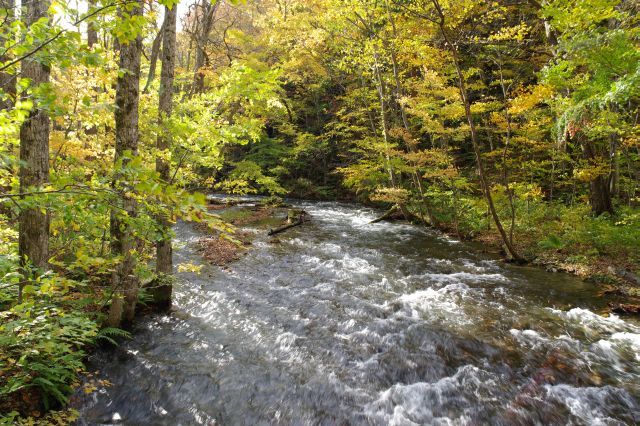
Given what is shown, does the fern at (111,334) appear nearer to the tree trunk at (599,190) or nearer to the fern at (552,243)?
the fern at (552,243)

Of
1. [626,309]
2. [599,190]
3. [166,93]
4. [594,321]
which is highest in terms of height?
[166,93]

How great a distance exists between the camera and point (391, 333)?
6387 mm

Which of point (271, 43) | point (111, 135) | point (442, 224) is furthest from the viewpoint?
Answer: point (271, 43)

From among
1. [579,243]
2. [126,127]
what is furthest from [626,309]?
[126,127]

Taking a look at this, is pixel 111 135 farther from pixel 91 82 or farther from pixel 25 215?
pixel 25 215

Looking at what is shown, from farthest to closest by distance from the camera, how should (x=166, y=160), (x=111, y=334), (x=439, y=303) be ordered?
(x=439, y=303)
(x=166, y=160)
(x=111, y=334)

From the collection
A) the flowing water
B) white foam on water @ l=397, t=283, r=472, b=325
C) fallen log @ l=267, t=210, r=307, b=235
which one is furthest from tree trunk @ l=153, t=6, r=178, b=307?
fallen log @ l=267, t=210, r=307, b=235

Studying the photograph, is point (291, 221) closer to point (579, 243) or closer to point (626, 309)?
point (579, 243)

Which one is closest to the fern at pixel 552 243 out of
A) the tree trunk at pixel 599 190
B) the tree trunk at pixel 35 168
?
the tree trunk at pixel 599 190

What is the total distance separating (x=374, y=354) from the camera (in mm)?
5766

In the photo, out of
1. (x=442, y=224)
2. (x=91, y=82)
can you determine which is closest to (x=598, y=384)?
(x=91, y=82)

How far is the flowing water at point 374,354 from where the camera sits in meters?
4.52

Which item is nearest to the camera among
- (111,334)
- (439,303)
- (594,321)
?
(111,334)

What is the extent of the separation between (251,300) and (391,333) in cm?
323
